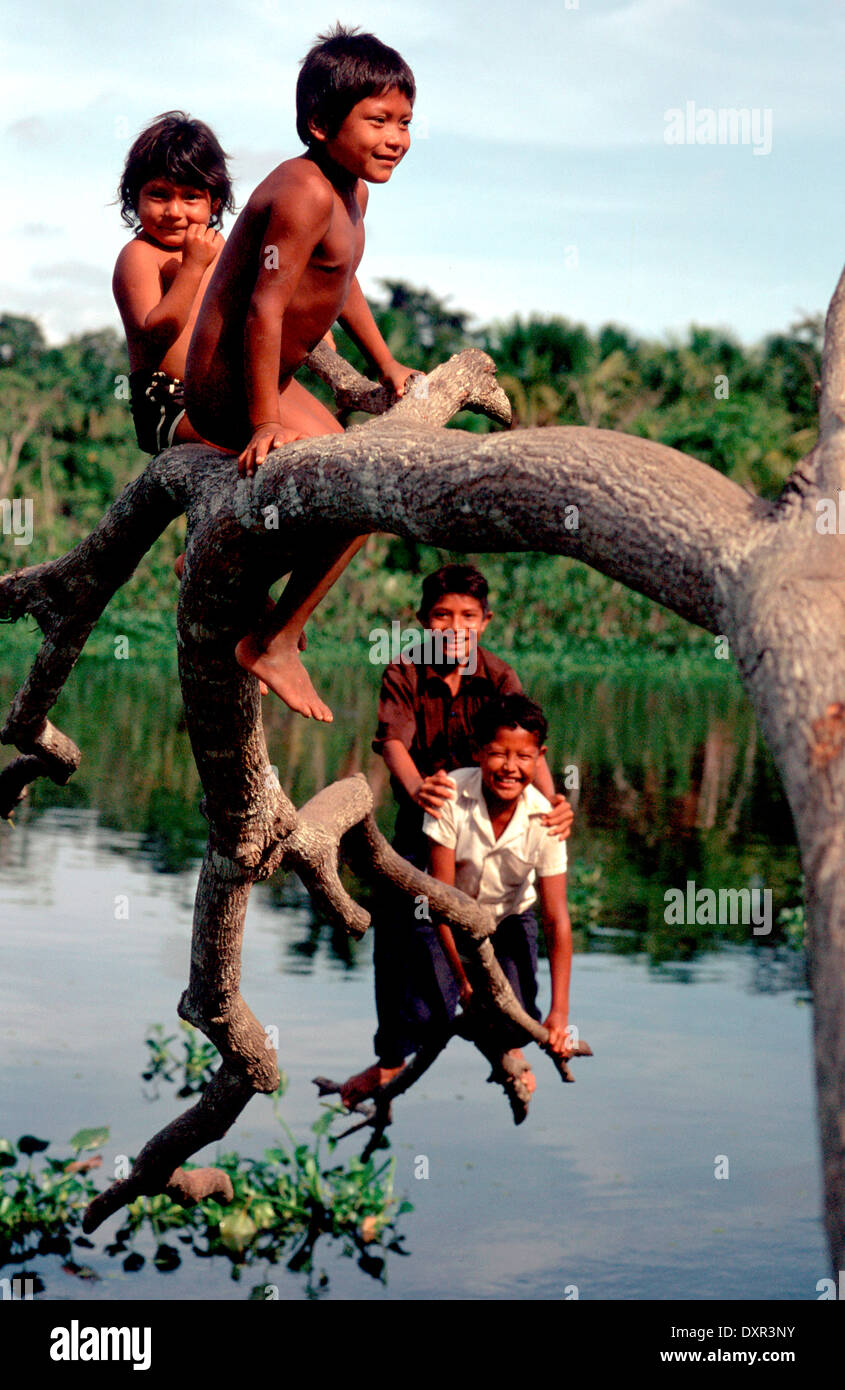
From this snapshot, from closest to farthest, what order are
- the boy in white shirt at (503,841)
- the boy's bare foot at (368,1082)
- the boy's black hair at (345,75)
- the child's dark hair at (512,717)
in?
the boy's black hair at (345,75) → the child's dark hair at (512,717) → the boy in white shirt at (503,841) → the boy's bare foot at (368,1082)

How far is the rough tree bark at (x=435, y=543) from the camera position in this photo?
2.17 metres

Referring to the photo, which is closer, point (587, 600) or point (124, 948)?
point (124, 948)

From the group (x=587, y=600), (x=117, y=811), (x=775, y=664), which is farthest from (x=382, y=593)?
(x=775, y=664)

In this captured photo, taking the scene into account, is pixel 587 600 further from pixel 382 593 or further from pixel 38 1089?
pixel 38 1089

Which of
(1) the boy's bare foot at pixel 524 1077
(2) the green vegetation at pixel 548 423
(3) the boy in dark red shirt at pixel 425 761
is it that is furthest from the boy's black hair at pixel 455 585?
(2) the green vegetation at pixel 548 423

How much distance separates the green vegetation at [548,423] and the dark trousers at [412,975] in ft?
75.7

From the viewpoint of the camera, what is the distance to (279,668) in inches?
139

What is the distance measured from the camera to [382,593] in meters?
30.4

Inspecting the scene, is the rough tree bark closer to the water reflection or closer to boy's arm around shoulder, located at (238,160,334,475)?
boy's arm around shoulder, located at (238,160,334,475)

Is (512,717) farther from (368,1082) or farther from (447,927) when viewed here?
(368,1082)

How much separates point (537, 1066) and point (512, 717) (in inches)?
329

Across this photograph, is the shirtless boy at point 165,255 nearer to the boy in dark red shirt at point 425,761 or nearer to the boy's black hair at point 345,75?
the boy's black hair at point 345,75

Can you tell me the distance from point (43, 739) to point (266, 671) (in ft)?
5.54

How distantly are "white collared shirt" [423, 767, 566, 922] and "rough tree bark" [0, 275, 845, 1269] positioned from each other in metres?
0.29
